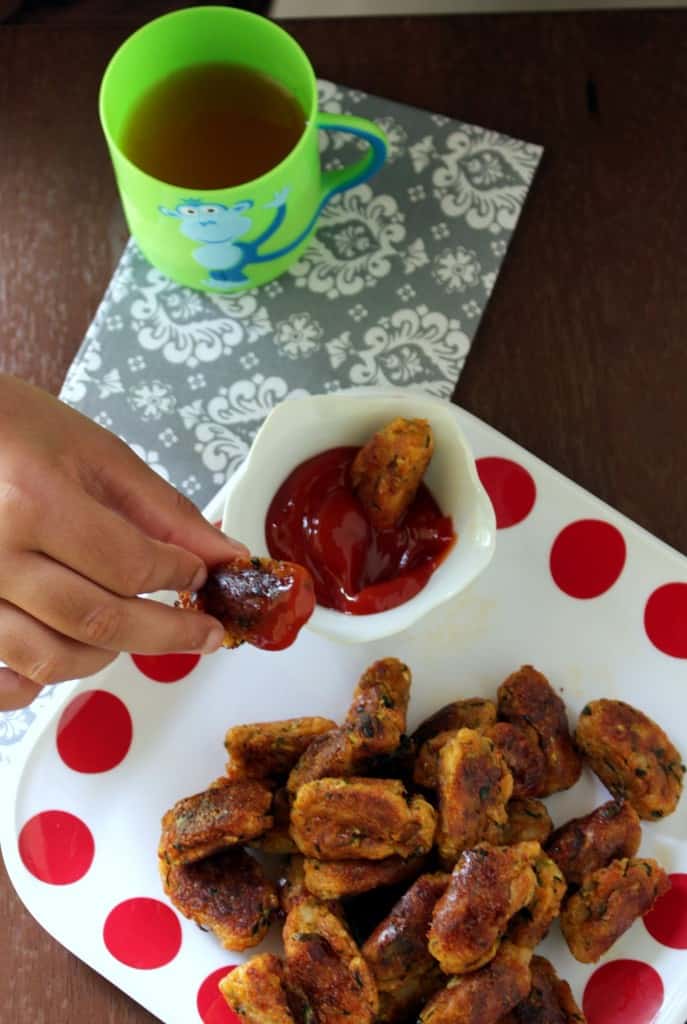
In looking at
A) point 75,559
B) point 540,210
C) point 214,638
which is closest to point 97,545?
point 75,559

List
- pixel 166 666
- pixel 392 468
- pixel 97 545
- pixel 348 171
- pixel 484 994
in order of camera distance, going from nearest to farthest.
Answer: pixel 97 545 < pixel 484 994 < pixel 392 468 < pixel 166 666 < pixel 348 171

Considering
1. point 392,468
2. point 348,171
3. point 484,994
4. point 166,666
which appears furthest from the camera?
point 348,171

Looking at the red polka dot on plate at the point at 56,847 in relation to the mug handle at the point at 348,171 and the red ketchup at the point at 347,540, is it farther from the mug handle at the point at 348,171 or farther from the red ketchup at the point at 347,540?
the mug handle at the point at 348,171

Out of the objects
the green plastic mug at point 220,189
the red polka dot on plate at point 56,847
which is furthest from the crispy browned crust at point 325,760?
the green plastic mug at point 220,189

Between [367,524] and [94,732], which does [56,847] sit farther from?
[367,524]

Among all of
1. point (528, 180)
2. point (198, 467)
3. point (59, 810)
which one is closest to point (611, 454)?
point (528, 180)

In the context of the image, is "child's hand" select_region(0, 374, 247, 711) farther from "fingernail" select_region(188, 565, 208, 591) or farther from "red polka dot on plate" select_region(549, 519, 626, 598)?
"red polka dot on plate" select_region(549, 519, 626, 598)
